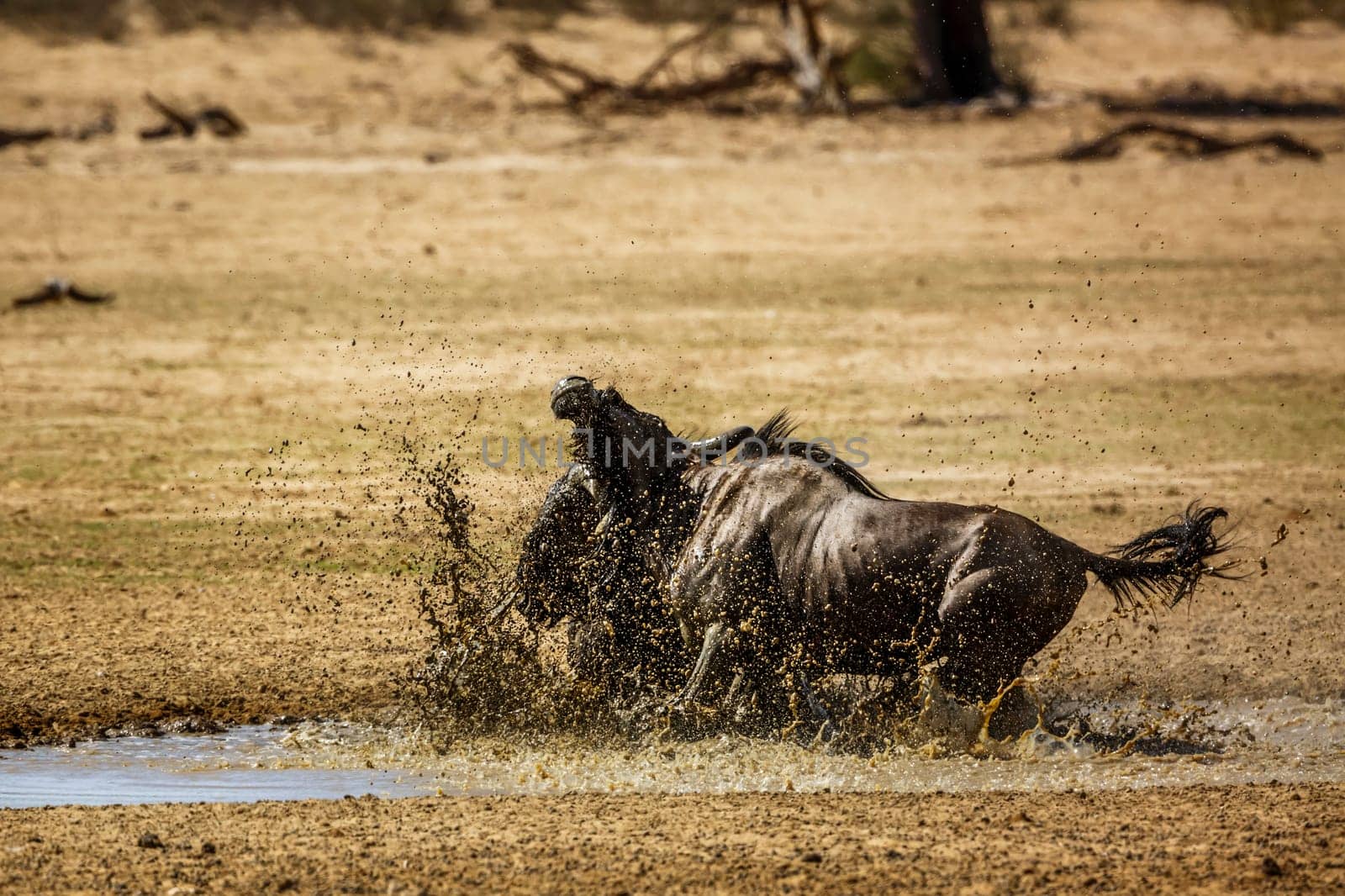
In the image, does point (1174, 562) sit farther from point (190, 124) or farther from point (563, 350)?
point (190, 124)

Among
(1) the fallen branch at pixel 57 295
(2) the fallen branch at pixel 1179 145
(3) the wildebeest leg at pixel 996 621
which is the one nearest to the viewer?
(3) the wildebeest leg at pixel 996 621

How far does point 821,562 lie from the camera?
662cm

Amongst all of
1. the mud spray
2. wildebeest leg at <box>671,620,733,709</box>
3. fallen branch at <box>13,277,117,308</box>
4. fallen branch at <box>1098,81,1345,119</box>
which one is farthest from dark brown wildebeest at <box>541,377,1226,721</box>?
fallen branch at <box>1098,81,1345,119</box>

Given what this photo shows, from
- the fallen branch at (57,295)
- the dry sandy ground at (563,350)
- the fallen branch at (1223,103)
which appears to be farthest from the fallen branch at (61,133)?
the fallen branch at (1223,103)

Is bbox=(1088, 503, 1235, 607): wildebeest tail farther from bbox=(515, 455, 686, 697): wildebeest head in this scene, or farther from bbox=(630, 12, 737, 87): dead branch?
bbox=(630, 12, 737, 87): dead branch

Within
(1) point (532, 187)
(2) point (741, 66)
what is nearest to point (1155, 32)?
(2) point (741, 66)

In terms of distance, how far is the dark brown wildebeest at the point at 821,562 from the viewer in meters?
6.45

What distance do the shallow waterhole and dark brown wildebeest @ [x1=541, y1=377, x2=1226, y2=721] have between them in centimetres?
24

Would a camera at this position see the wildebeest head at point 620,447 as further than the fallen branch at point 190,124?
No

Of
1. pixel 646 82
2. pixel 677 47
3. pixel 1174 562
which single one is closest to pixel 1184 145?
pixel 677 47

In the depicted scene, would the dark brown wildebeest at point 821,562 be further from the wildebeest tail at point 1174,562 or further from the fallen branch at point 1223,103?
the fallen branch at point 1223,103

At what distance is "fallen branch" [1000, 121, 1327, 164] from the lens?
1897cm

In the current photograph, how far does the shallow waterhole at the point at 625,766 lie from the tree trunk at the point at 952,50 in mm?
15177

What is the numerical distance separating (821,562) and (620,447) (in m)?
0.86
